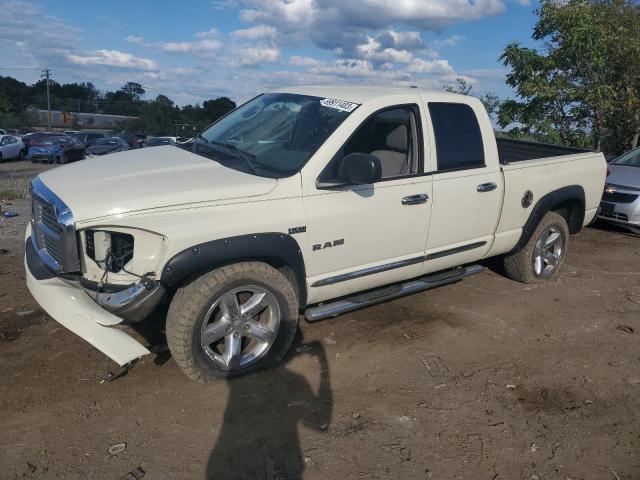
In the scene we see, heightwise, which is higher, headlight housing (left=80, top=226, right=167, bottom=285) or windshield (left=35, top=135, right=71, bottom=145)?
headlight housing (left=80, top=226, right=167, bottom=285)

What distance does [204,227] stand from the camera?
3.34m

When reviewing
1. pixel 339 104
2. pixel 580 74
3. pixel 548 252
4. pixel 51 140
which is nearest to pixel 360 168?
pixel 339 104

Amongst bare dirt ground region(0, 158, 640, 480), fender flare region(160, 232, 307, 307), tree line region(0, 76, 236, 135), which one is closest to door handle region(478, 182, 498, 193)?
bare dirt ground region(0, 158, 640, 480)

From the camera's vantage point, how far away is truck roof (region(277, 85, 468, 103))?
4.28 metres

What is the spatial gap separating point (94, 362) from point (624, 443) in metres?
3.57

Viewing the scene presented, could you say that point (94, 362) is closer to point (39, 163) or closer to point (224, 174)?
point (224, 174)

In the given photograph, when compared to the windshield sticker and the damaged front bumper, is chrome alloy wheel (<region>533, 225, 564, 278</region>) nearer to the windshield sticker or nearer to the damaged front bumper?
the windshield sticker

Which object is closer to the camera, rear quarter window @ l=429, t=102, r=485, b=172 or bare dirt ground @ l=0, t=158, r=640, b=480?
bare dirt ground @ l=0, t=158, r=640, b=480

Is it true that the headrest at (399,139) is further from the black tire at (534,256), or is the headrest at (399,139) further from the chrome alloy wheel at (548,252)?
the chrome alloy wheel at (548,252)

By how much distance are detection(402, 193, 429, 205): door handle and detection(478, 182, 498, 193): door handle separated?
684 millimetres

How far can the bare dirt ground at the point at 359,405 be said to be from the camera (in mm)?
3016

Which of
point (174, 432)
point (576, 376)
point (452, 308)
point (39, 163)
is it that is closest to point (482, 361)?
point (576, 376)

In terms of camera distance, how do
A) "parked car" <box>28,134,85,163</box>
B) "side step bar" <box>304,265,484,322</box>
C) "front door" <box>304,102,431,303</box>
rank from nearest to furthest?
"front door" <box>304,102,431,303</box> < "side step bar" <box>304,265,484,322</box> < "parked car" <box>28,134,85,163</box>

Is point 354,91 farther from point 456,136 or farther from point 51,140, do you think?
point 51,140
